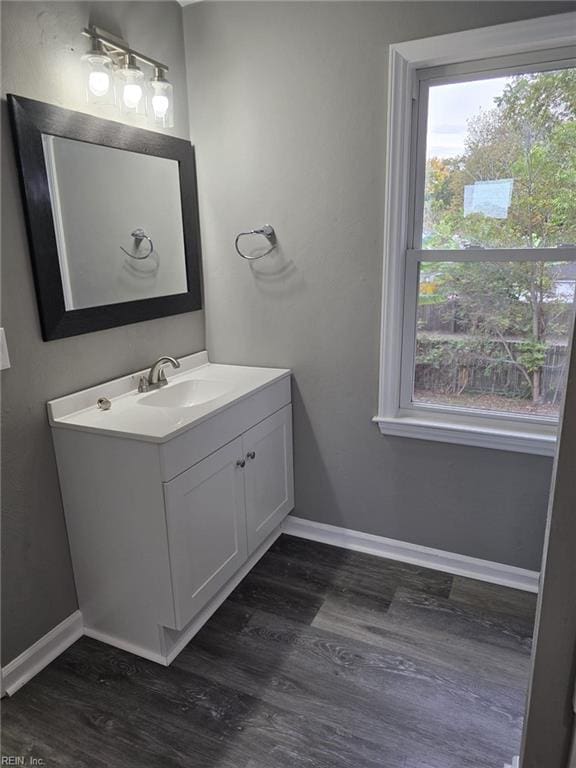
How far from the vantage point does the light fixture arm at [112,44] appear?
68.5 inches

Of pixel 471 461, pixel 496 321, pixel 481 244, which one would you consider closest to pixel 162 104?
pixel 481 244

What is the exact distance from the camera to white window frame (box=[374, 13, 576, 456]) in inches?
68.6

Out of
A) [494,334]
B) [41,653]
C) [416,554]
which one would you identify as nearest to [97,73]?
[494,334]

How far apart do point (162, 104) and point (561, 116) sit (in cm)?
149

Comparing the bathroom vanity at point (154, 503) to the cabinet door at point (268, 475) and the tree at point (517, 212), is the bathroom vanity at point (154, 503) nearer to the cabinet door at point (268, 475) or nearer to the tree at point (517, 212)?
the cabinet door at point (268, 475)

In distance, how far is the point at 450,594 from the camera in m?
2.15

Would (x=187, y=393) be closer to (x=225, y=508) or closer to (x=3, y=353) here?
(x=225, y=508)

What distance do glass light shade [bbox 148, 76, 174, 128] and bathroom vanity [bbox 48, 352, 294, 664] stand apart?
1055mm

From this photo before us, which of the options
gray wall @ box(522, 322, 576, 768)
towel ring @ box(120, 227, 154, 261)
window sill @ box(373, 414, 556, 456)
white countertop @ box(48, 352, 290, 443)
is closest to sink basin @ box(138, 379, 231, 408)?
white countertop @ box(48, 352, 290, 443)

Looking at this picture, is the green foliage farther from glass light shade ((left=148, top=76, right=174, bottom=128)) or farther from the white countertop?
glass light shade ((left=148, top=76, right=174, bottom=128))

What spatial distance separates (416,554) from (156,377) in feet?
4.63

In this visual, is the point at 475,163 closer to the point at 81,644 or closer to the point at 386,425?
the point at 386,425

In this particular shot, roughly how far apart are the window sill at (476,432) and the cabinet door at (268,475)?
44cm

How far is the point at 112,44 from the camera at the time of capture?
180 centimetres
